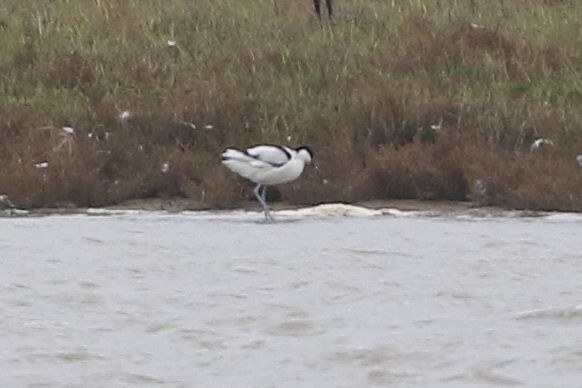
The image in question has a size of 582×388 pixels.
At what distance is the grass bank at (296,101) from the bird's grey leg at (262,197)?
1.32ft

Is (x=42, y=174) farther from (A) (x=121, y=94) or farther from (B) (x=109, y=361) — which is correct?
(B) (x=109, y=361)

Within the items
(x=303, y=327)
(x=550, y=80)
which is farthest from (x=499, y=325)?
(x=550, y=80)

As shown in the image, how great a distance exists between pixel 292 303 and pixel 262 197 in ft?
12.0

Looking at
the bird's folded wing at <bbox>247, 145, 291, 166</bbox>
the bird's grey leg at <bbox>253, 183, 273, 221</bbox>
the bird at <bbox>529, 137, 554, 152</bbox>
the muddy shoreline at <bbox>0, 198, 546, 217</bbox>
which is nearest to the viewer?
the bird's folded wing at <bbox>247, 145, 291, 166</bbox>

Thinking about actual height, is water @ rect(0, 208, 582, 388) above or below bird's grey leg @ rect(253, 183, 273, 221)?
above

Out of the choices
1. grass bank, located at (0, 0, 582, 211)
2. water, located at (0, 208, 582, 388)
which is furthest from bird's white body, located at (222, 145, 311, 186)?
grass bank, located at (0, 0, 582, 211)

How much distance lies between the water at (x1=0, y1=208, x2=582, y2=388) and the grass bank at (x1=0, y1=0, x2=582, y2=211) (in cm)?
124

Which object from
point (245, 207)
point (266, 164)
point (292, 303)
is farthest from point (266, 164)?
point (292, 303)

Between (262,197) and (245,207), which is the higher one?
(262,197)

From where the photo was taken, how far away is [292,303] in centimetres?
875

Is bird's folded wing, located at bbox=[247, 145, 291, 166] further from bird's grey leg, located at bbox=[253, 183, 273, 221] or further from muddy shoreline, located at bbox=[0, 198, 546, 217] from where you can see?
muddy shoreline, located at bbox=[0, 198, 546, 217]

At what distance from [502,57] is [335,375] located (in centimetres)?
912

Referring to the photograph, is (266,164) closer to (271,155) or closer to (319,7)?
(271,155)

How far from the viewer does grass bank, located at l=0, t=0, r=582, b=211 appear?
13242 millimetres
